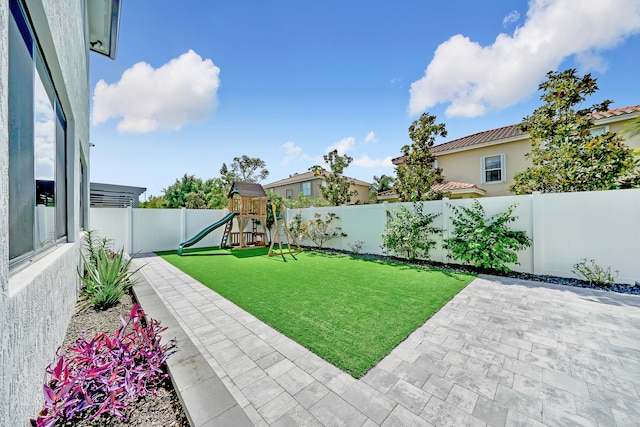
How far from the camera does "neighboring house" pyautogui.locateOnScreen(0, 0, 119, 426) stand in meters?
1.15

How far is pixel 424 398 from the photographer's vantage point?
7.19 feet

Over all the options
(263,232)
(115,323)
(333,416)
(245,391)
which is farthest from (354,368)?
(263,232)

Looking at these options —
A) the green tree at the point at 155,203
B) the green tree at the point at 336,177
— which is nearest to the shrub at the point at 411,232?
the green tree at the point at 336,177

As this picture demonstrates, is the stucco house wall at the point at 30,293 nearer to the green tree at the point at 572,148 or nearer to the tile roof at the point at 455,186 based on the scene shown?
the green tree at the point at 572,148

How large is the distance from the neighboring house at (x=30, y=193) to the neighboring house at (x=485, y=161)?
40.1ft

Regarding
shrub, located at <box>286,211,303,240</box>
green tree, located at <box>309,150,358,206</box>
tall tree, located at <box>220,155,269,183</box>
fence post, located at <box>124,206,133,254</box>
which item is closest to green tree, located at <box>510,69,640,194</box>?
green tree, located at <box>309,150,358,206</box>

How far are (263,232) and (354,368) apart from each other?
11849 millimetres

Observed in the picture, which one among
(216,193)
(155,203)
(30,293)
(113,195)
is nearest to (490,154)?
(30,293)

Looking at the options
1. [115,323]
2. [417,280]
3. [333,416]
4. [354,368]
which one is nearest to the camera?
[333,416]

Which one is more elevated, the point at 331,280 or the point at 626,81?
the point at 626,81

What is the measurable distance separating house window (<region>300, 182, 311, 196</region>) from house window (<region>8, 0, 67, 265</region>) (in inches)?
696

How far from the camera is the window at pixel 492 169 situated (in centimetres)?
1129

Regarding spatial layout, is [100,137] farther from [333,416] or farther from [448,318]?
[448,318]

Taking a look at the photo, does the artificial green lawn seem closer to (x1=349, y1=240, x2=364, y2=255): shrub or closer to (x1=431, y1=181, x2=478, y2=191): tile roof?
(x1=349, y1=240, x2=364, y2=255): shrub
